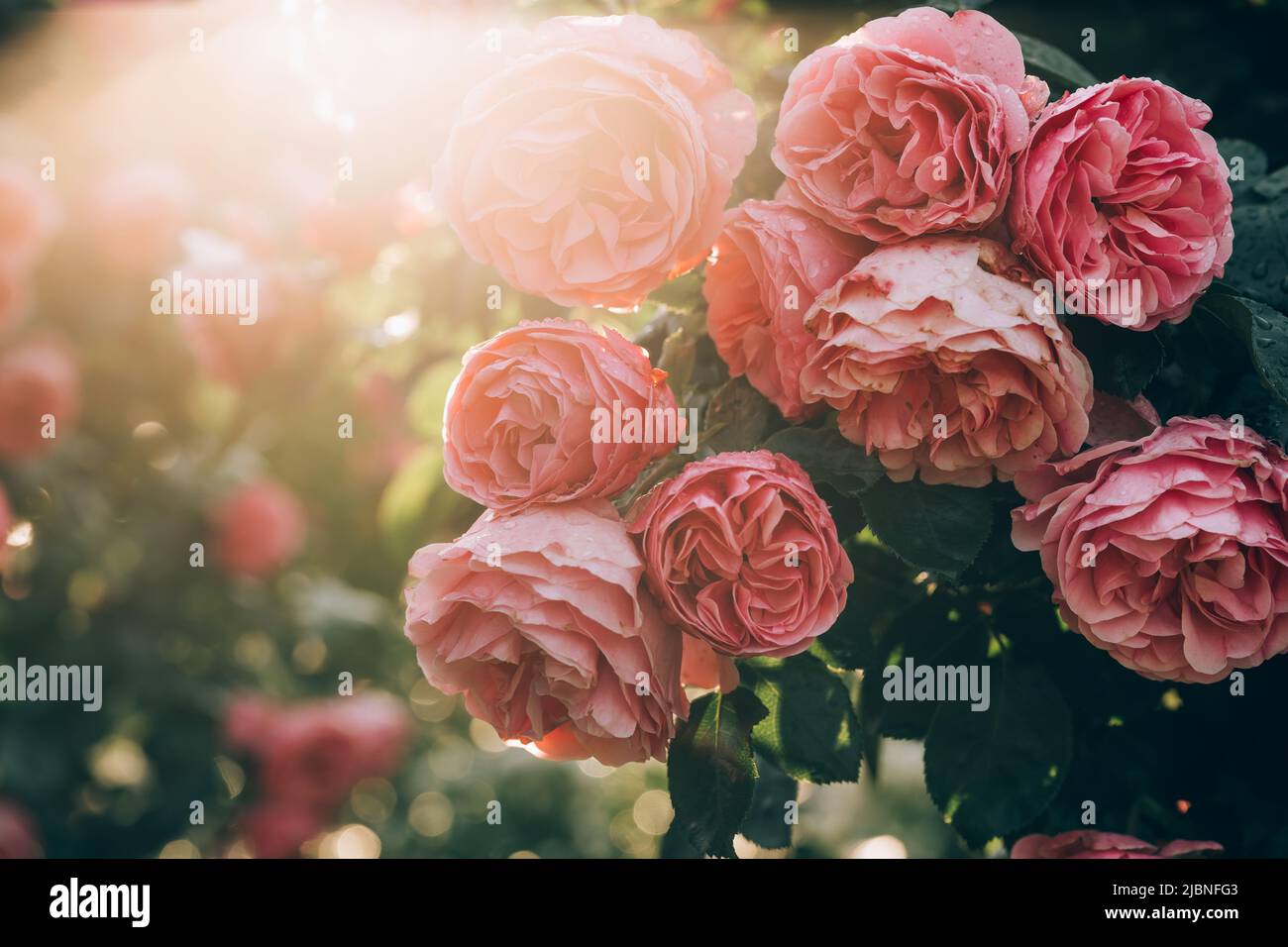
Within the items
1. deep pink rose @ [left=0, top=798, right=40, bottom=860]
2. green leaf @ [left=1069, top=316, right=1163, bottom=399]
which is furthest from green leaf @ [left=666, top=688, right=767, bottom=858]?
deep pink rose @ [left=0, top=798, right=40, bottom=860]

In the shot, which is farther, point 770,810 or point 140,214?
point 140,214

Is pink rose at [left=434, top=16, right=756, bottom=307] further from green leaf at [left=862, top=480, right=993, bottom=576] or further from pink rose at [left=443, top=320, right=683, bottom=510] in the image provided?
green leaf at [left=862, top=480, right=993, bottom=576]

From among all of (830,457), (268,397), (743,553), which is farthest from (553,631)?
(268,397)

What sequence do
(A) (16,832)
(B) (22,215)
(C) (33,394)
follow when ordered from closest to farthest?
(B) (22,215) < (C) (33,394) < (A) (16,832)

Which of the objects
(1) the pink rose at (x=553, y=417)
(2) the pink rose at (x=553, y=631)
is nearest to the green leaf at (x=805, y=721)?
(2) the pink rose at (x=553, y=631)

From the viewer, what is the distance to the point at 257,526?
2.76m

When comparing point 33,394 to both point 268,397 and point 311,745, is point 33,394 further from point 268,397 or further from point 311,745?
point 311,745

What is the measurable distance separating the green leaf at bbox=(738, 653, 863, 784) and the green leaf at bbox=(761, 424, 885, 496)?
180mm

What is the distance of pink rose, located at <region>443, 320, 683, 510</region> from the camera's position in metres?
0.79

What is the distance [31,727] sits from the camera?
2576 mm

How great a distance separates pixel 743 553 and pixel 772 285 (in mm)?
202
